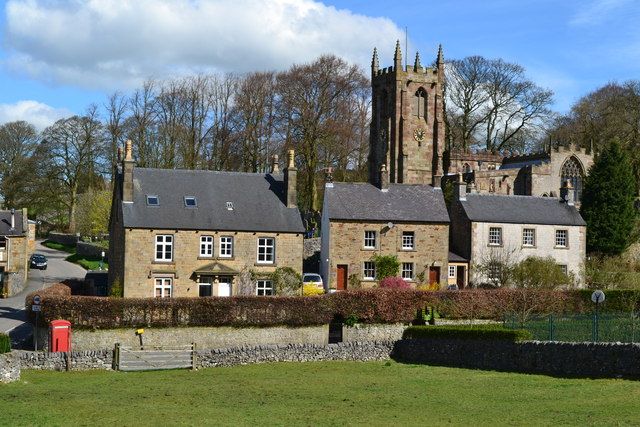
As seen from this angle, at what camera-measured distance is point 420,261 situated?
57594 millimetres

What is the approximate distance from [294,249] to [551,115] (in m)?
54.2

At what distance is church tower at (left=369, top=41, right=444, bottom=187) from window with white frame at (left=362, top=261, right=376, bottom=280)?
81.9 ft

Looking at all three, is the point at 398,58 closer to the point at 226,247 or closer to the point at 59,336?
the point at 226,247

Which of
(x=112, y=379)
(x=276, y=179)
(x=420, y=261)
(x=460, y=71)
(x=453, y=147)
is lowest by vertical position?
(x=112, y=379)

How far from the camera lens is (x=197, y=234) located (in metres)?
53.0

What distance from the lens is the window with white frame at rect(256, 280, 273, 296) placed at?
53625 millimetres

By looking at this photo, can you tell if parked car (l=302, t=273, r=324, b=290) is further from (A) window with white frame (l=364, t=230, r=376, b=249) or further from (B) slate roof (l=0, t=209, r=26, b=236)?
(B) slate roof (l=0, t=209, r=26, b=236)

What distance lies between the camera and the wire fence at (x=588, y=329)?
35.6 meters

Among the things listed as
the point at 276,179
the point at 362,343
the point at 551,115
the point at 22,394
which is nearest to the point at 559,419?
the point at 22,394

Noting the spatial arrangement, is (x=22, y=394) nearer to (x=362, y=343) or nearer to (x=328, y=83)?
(x=362, y=343)

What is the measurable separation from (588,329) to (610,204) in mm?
31357

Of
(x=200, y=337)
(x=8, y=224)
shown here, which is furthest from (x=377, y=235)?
(x=8, y=224)

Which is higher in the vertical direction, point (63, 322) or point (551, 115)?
point (551, 115)

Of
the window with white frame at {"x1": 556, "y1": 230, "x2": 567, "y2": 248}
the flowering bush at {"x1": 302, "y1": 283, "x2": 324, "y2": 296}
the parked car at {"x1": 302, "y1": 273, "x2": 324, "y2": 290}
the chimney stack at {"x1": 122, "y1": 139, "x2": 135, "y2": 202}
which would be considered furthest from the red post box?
the window with white frame at {"x1": 556, "y1": 230, "x2": 567, "y2": 248}
